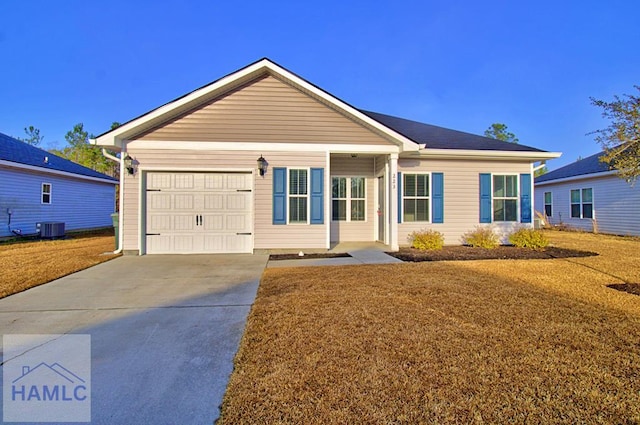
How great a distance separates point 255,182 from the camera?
9.01 metres

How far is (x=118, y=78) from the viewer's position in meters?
20.2

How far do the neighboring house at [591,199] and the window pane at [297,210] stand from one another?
12.6m

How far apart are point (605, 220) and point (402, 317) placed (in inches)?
654

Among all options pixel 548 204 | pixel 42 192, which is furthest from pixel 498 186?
pixel 42 192

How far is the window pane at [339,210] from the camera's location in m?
11.2

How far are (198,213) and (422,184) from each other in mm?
7248

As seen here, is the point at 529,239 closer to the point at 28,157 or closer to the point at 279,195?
the point at 279,195

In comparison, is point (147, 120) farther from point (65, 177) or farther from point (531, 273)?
point (65, 177)

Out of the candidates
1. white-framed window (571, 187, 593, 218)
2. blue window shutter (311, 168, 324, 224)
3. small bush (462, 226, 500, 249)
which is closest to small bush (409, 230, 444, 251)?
small bush (462, 226, 500, 249)

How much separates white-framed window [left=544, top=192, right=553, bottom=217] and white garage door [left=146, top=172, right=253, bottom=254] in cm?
1831

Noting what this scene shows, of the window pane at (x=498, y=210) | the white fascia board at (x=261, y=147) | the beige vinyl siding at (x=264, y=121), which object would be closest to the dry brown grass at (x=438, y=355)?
the white fascia board at (x=261, y=147)

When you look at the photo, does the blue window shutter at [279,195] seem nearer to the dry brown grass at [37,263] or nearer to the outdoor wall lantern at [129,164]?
the outdoor wall lantern at [129,164]

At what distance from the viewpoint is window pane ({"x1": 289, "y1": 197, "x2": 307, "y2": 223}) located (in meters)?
9.16

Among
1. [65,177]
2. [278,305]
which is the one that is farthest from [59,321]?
[65,177]
